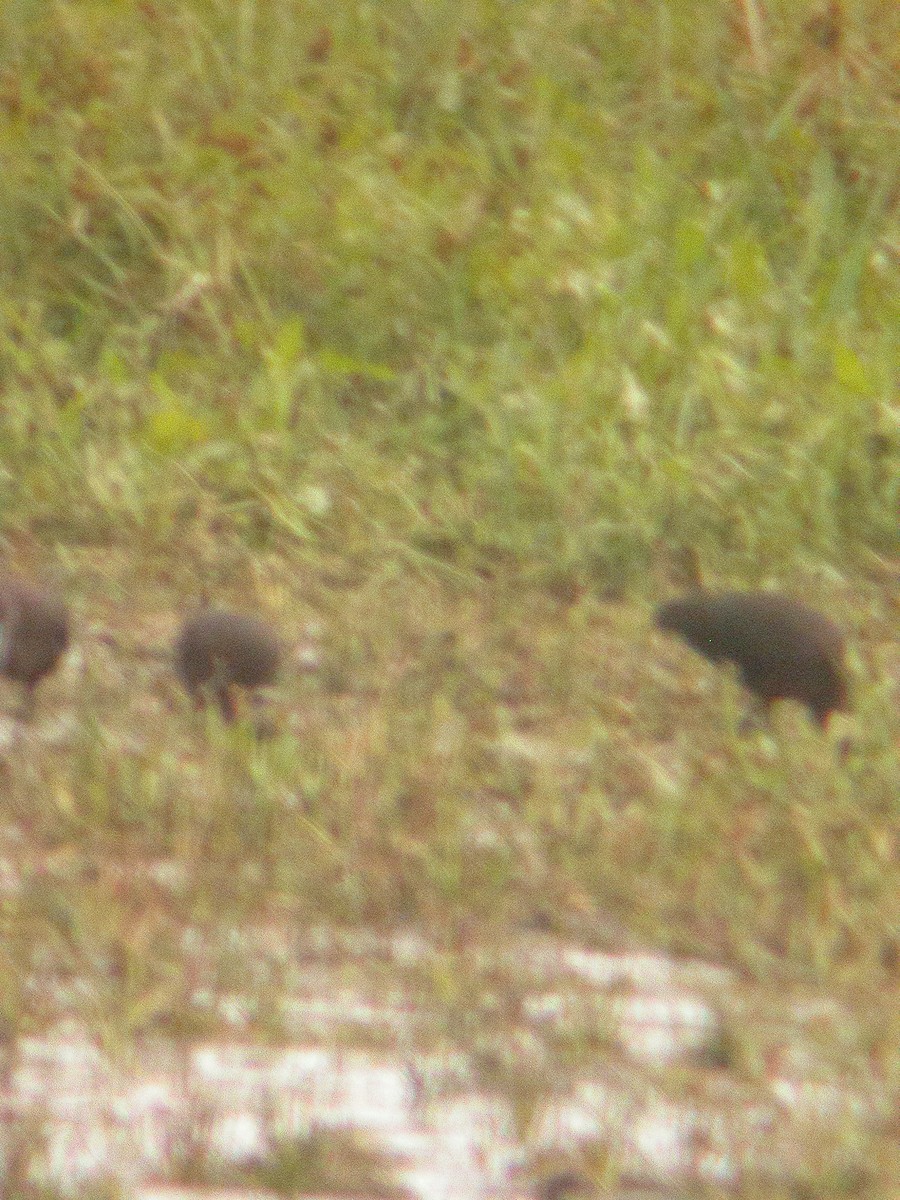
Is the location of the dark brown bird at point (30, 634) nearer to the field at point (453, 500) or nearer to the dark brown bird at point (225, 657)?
the field at point (453, 500)

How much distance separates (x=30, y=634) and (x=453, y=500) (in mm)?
1729

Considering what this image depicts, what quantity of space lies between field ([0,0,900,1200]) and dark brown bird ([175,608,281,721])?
0.27 ft

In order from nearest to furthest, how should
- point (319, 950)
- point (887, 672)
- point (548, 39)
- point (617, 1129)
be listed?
point (617, 1129), point (319, 950), point (887, 672), point (548, 39)

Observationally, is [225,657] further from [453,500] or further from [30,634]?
[453,500]

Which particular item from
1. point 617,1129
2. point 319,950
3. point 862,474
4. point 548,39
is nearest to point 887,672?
point 862,474

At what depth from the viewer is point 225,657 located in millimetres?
5719

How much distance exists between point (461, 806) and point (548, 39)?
459 centimetres

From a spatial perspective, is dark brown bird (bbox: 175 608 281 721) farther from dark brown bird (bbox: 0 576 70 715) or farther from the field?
dark brown bird (bbox: 0 576 70 715)

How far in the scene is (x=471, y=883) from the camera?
490 cm

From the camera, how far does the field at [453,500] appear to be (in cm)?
459

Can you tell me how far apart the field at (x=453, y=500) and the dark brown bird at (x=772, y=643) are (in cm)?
8

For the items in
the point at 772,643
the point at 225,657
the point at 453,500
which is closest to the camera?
the point at 225,657

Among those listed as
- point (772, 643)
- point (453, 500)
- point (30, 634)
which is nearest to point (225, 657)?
point (30, 634)

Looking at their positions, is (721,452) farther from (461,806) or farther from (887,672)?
(461,806)
